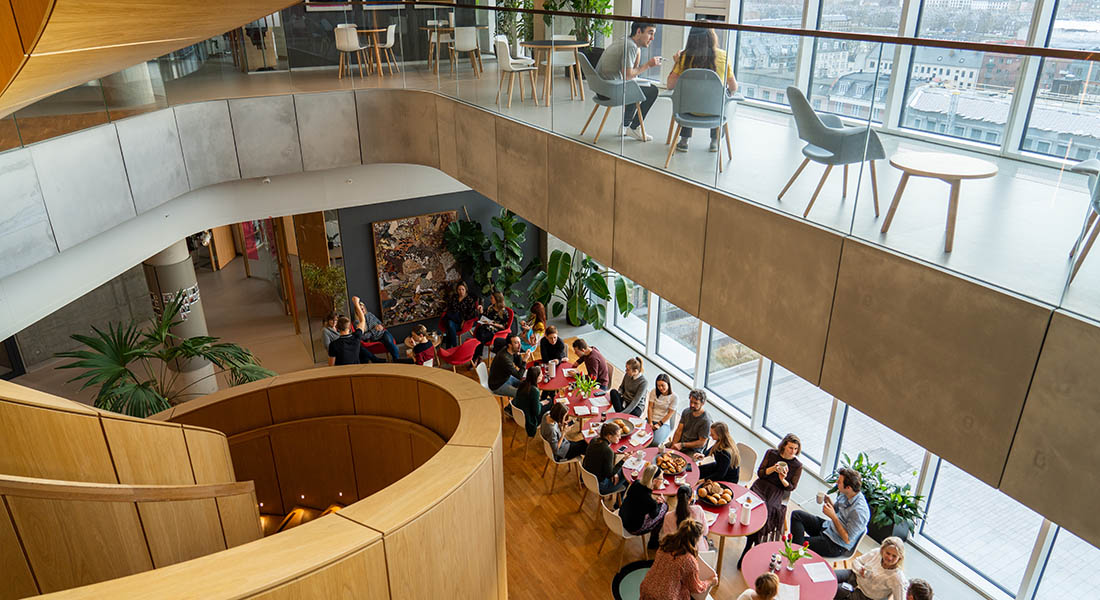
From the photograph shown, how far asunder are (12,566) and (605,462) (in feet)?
17.9

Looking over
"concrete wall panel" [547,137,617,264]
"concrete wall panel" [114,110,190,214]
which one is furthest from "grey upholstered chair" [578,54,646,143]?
"concrete wall panel" [114,110,190,214]

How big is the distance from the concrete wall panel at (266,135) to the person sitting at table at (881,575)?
9.22 m

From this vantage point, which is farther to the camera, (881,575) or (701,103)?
(881,575)

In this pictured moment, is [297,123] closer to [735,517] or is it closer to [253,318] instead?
[253,318]

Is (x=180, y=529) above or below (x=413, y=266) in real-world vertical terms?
above

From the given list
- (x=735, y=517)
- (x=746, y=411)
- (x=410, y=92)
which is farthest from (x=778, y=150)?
(x=410, y=92)

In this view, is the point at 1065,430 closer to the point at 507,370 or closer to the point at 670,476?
the point at 670,476

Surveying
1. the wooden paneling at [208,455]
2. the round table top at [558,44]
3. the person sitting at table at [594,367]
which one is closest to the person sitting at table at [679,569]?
the wooden paneling at [208,455]

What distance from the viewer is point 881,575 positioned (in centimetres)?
589

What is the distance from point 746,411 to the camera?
33.7 feet

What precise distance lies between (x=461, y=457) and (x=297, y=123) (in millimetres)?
7634

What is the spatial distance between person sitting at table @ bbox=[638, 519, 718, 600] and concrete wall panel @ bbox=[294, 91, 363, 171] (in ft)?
25.5

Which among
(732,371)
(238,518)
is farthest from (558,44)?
(732,371)

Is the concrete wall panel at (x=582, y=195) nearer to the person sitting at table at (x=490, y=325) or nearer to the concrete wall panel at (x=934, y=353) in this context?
the concrete wall panel at (x=934, y=353)
